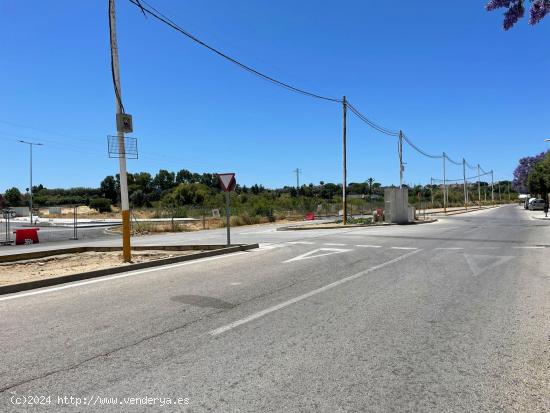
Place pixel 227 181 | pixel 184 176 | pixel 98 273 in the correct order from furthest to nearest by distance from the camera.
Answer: pixel 184 176 < pixel 227 181 < pixel 98 273

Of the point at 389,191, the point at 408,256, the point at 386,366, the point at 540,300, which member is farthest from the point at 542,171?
the point at 386,366

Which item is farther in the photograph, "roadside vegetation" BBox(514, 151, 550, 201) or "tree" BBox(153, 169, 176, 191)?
"tree" BBox(153, 169, 176, 191)

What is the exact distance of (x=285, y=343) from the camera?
5.41 m

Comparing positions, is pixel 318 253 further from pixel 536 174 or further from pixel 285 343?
pixel 536 174

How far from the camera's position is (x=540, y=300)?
307 inches

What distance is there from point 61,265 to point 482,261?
11.0 m

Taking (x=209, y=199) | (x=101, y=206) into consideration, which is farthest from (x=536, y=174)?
(x=101, y=206)

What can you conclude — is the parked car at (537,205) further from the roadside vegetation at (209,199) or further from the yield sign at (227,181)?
the yield sign at (227,181)

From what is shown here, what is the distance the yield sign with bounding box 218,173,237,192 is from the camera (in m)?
16.4

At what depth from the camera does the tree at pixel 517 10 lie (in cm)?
536

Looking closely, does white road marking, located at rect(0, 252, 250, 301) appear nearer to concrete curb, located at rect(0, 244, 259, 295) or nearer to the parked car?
concrete curb, located at rect(0, 244, 259, 295)

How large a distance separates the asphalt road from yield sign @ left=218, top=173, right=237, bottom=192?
21.0 feet

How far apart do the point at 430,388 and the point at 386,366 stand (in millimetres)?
578

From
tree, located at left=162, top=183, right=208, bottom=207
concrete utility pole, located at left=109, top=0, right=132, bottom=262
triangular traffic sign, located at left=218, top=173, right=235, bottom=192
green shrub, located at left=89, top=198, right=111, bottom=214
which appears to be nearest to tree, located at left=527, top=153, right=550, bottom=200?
triangular traffic sign, located at left=218, top=173, right=235, bottom=192
